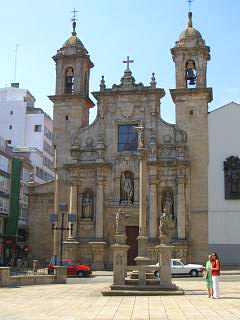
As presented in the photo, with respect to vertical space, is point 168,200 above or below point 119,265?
above

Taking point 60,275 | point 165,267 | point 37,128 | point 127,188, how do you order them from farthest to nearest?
point 37,128
point 127,188
point 60,275
point 165,267

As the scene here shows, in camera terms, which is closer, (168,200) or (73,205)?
(168,200)

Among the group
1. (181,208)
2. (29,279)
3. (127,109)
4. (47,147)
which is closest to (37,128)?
(47,147)

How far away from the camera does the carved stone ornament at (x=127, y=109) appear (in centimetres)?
4158

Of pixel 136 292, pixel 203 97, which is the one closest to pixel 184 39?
pixel 203 97

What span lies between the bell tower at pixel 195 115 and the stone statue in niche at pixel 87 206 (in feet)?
25.1

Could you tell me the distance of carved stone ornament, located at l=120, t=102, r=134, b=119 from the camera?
41.6 meters

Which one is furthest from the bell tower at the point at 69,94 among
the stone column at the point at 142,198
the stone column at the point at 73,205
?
the stone column at the point at 142,198

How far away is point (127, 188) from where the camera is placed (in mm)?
40281

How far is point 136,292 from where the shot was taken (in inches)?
774

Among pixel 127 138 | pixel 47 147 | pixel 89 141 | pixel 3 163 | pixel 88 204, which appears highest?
pixel 47 147

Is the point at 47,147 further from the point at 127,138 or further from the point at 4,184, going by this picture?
the point at 127,138

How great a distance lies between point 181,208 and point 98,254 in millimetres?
7192

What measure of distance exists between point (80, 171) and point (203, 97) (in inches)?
450
